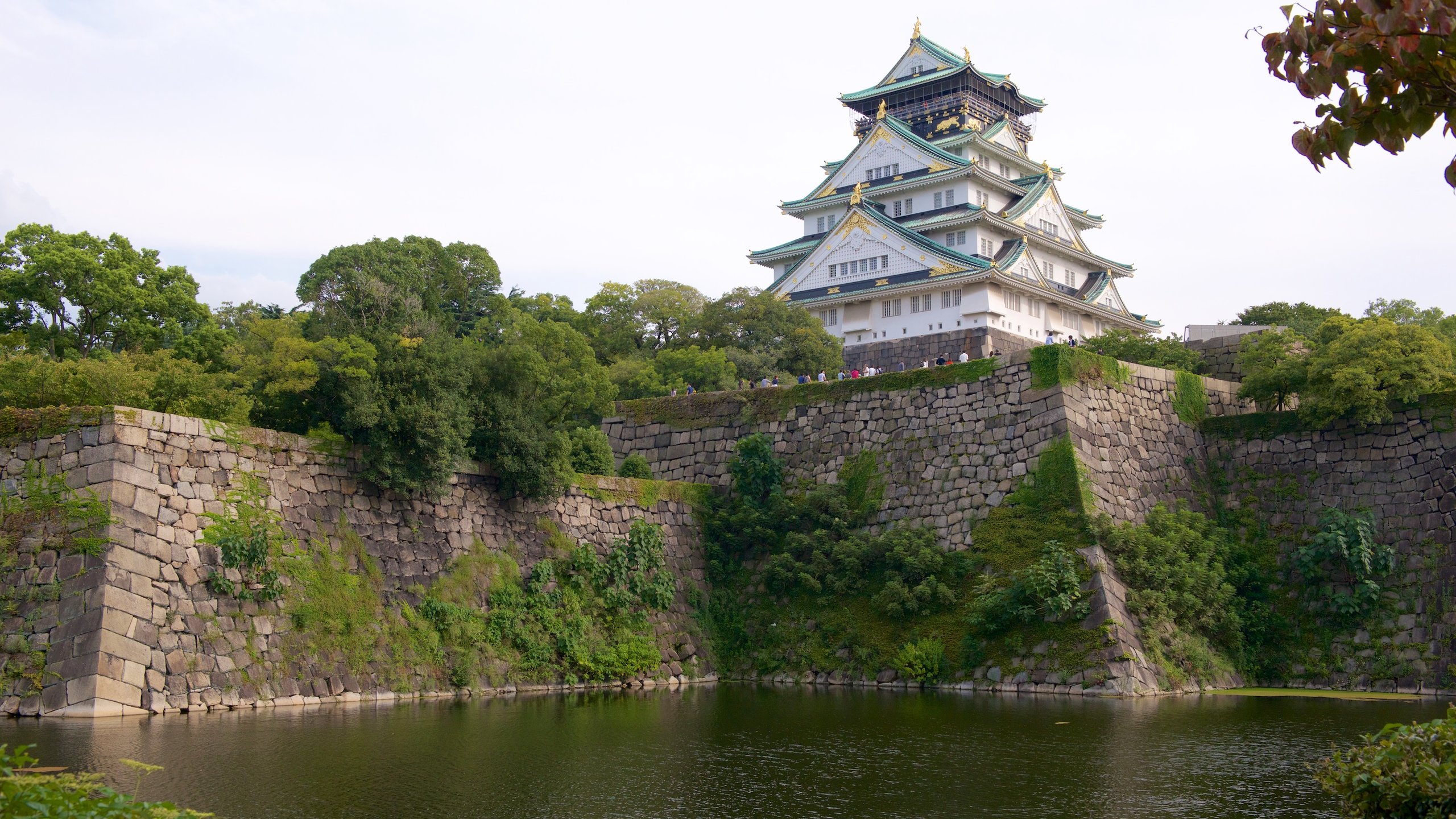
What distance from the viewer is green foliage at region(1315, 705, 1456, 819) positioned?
8.85 metres

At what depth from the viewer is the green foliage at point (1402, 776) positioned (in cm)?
885

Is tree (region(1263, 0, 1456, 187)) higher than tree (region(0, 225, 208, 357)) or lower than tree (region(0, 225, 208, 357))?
lower

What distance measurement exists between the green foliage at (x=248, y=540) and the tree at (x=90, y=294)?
31.1ft

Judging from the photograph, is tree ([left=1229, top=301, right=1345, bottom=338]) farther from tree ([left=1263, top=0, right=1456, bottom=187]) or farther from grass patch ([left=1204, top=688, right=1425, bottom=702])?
tree ([left=1263, top=0, right=1456, bottom=187])

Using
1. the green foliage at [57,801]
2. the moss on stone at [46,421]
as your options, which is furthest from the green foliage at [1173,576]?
the green foliage at [57,801]

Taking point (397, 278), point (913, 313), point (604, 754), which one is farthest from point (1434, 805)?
point (913, 313)

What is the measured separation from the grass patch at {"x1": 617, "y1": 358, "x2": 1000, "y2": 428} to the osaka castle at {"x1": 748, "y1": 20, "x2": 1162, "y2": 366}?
630 inches

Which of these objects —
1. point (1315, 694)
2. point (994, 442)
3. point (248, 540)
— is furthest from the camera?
point (994, 442)

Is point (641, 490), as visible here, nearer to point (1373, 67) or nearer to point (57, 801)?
point (57, 801)

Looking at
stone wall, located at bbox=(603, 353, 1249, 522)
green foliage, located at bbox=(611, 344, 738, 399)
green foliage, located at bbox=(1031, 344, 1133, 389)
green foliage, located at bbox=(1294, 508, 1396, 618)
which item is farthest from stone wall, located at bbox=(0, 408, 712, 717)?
green foliage, located at bbox=(1294, 508, 1396, 618)

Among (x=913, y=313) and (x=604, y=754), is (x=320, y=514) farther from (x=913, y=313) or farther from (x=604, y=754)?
(x=913, y=313)

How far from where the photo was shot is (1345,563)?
24.0 meters

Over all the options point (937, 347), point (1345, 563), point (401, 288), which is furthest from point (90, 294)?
point (1345, 563)

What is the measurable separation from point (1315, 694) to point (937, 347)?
55.0 feet
